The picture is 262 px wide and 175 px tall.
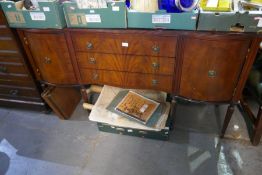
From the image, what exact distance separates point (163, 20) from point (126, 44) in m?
0.25

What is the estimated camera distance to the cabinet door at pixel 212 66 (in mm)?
1118

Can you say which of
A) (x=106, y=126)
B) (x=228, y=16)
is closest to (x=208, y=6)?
(x=228, y=16)

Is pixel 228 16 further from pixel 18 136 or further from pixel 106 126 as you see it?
pixel 18 136

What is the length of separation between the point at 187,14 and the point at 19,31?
3.43ft

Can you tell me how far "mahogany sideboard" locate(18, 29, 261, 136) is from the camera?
1146 mm

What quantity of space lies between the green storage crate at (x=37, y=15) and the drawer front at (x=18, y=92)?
59 centimetres

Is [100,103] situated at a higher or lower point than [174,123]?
higher

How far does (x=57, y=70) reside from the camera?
59.3 inches

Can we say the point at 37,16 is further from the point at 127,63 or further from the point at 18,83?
the point at 18,83

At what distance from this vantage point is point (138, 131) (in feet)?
5.22

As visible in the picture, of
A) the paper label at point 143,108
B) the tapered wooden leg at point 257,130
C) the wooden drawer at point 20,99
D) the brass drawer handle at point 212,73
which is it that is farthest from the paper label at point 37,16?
the tapered wooden leg at point 257,130

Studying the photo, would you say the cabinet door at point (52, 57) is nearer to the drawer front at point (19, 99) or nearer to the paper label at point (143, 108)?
the drawer front at point (19, 99)

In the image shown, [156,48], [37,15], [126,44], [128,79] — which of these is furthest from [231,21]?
[37,15]

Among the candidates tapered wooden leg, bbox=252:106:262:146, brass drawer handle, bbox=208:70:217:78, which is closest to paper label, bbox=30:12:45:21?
brass drawer handle, bbox=208:70:217:78
